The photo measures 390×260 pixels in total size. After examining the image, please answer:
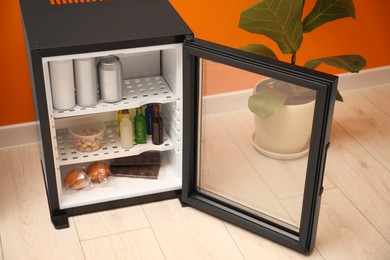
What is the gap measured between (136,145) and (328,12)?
0.81 metres

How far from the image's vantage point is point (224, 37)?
2.71 m

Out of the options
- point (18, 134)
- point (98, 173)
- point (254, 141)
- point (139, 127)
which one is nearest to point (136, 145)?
point (139, 127)

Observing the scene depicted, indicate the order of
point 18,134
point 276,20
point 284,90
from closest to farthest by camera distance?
point 284,90
point 276,20
point 18,134

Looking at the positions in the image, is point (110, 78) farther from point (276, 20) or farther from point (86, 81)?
point (276, 20)

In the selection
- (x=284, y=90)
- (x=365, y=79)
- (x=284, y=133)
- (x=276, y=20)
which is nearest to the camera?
(x=284, y=90)

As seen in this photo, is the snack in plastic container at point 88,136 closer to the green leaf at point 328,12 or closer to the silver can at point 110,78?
the silver can at point 110,78

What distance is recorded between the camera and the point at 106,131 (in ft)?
7.80

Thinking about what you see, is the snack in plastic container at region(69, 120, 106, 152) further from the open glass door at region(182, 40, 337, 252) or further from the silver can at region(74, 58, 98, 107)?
the open glass door at region(182, 40, 337, 252)

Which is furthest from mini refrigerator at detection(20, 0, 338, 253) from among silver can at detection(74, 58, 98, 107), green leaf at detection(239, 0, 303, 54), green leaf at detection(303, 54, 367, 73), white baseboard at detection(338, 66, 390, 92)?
white baseboard at detection(338, 66, 390, 92)

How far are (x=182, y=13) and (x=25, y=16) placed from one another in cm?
68

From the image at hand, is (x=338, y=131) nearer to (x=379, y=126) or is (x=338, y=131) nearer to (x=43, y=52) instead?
(x=379, y=126)

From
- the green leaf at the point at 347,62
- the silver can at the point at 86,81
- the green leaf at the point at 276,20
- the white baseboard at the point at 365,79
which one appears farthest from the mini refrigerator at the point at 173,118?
the white baseboard at the point at 365,79

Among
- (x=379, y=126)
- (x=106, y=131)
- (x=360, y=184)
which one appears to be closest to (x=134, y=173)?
(x=106, y=131)

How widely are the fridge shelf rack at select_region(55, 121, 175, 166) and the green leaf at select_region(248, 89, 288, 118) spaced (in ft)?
1.29
